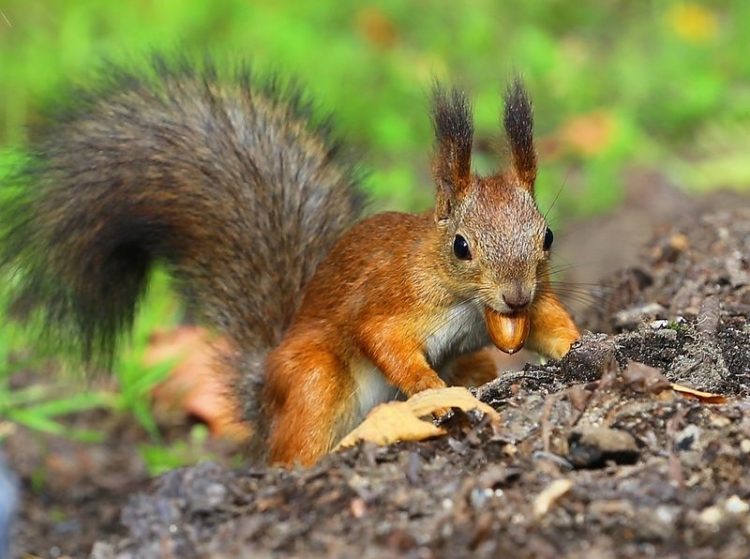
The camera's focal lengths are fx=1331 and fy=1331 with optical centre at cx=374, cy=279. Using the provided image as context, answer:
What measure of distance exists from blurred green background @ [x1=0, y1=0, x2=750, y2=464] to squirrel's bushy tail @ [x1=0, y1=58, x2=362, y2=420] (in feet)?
7.13

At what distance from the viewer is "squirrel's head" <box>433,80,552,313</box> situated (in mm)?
3193

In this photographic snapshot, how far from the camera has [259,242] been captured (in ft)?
13.0

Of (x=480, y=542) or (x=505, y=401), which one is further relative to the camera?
(x=505, y=401)

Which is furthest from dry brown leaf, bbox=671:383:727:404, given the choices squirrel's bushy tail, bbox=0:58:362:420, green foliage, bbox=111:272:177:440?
green foliage, bbox=111:272:177:440

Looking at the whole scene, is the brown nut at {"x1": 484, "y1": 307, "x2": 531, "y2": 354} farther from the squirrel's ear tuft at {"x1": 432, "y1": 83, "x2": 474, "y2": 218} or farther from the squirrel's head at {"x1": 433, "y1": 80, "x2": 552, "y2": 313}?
the squirrel's ear tuft at {"x1": 432, "y1": 83, "x2": 474, "y2": 218}

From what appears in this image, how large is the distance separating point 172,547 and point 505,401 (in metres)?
0.81

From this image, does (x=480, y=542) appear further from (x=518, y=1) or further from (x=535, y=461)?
(x=518, y=1)

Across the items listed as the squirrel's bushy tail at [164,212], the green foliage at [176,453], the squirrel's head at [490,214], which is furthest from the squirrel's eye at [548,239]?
the green foliage at [176,453]

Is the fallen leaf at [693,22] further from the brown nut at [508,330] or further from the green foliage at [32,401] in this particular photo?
the brown nut at [508,330]

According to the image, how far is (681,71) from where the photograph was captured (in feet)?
26.0

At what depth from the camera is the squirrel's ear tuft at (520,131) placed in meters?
3.29

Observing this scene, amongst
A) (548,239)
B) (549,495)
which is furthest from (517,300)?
(549,495)

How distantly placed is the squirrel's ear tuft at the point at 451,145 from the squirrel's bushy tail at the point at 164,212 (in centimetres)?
65

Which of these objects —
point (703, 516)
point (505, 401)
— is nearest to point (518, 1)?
point (505, 401)
